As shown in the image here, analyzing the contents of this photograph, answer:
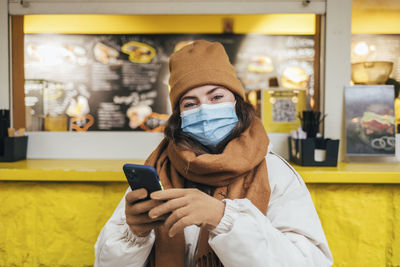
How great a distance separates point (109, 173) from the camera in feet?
5.62

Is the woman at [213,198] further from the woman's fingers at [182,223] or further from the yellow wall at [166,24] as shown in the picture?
the yellow wall at [166,24]

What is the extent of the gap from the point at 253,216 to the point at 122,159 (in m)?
1.40

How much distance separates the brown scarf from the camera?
1.15 m

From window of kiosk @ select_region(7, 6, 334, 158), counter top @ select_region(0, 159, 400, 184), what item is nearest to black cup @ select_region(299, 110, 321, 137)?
counter top @ select_region(0, 159, 400, 184)

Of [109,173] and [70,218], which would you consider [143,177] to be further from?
[70,218]

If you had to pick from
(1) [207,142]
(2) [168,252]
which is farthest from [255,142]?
(2) [168,252]

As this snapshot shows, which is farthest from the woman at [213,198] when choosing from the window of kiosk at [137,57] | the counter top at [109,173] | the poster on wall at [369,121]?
the window of kiosk at [137,57]

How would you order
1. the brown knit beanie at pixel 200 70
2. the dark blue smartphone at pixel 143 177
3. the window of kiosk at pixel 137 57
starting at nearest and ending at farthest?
the dark blue smartphone at pixel 143 177, the brown knit beanie at pixel 200 70, the window of kiosk at pixel 137 57

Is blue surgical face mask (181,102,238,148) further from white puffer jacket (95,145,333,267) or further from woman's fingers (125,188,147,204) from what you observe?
woman's fingers (125,188,147,204)

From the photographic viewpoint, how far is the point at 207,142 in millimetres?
1323

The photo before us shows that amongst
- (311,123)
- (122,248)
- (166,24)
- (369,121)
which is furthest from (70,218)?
(166,24)

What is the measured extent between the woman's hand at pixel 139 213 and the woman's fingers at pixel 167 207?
4 cm

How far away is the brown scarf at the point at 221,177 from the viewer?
1146 mm

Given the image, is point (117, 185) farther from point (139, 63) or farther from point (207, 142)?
point (139, 63)
